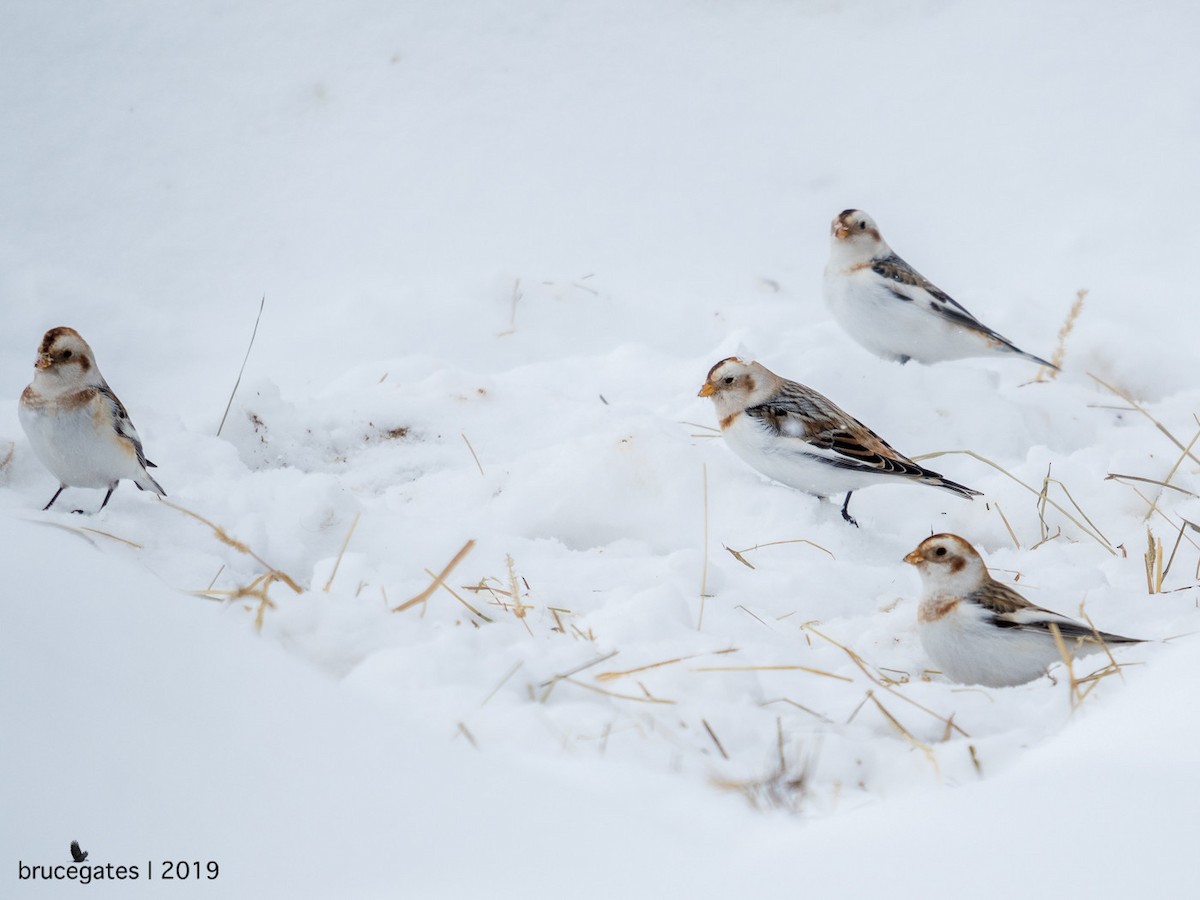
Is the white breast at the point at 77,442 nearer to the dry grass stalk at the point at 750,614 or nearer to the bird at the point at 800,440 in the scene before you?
the dry grass stalk at the point at 750,614

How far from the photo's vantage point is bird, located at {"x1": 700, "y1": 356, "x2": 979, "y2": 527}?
3977 millimetres

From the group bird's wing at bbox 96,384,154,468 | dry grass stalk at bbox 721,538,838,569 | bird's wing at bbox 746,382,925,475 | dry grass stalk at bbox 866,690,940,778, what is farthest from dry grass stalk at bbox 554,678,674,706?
bird's wing at bbox 96,384,154,468

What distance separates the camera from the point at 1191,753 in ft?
5.71

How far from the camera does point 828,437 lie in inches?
158

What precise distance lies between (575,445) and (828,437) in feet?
3.00

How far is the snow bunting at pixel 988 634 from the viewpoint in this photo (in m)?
2.77

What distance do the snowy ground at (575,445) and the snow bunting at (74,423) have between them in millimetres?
149

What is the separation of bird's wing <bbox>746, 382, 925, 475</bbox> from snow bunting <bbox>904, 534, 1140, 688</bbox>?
1.06 m

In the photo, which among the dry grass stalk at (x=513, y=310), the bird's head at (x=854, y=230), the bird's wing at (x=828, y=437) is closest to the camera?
the bird's wing at (x=828, y=437)

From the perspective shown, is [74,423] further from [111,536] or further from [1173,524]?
[1173,524]

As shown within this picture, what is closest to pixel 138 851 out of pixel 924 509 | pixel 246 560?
pixel 246 560

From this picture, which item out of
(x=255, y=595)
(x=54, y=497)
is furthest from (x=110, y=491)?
(x=255, y=595)

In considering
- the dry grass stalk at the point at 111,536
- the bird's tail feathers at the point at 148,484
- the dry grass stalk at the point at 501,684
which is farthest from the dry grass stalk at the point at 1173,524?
the bird's tail feathers at the point at 148,484

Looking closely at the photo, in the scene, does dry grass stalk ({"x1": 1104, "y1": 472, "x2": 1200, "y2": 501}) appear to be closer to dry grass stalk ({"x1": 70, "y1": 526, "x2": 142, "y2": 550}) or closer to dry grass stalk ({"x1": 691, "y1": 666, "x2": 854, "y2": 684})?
dry grass stalk ({"x1": 691, "y1": 666, "x2": 854, "y2": 684})
